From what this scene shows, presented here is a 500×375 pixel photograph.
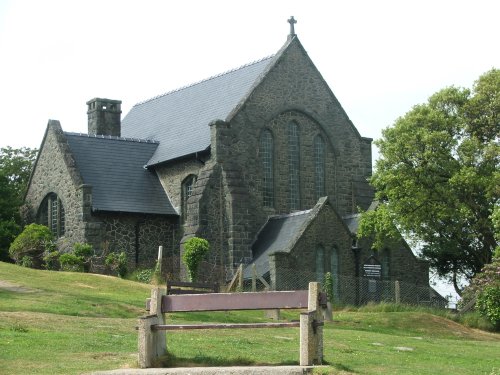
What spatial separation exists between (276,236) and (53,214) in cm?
1128

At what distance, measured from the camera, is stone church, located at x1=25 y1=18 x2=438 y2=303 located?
46750mm

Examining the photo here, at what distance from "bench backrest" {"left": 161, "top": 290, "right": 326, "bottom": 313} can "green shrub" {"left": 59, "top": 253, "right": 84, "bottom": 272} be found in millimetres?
27170

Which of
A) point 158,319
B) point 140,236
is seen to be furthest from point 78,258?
point 158,319

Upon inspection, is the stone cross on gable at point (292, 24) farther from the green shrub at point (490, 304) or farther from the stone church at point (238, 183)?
the green shrub at point (490, 304)

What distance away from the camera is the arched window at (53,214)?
5034cm

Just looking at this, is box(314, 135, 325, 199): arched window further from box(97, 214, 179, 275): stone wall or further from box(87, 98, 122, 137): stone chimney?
box(87, 98, 122, 137): stone chimney

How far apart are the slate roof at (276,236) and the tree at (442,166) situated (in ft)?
9.10

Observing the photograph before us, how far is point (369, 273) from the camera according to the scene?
47.1 meters

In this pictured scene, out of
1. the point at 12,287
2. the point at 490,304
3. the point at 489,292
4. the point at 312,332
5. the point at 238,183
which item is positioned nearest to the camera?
the point at 312,332

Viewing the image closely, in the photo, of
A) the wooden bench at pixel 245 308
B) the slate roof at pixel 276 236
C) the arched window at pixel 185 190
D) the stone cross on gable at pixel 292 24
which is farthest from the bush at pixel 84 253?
the wooden bench at pixel 245 308

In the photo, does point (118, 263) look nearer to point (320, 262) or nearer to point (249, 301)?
point (320, 262)

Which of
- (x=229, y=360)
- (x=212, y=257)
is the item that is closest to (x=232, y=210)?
(x=212, y=257)

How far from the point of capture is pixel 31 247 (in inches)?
1866

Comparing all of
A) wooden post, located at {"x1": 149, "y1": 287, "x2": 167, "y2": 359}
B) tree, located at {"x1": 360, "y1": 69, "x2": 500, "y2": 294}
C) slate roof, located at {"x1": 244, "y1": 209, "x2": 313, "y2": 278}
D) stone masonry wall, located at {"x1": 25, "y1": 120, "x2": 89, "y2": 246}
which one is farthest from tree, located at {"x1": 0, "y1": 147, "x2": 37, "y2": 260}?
wooden post, located at {"x1": 149, "y1": 287, "x2": 167, "y2": 359}
